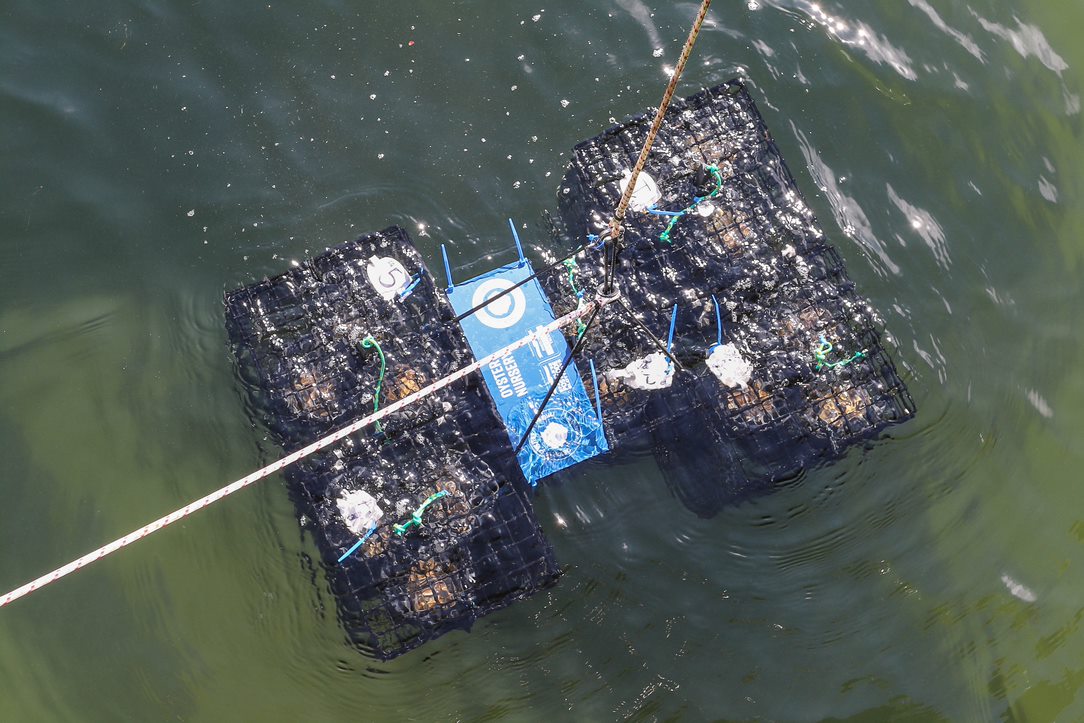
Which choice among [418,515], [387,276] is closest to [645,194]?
[387,276]

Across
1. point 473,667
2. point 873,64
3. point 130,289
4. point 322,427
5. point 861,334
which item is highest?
point 130,289

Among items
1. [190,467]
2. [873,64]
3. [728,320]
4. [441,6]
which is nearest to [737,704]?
[728,320]

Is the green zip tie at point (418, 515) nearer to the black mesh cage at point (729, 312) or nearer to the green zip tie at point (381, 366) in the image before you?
the green zip tie at point (381, 366)

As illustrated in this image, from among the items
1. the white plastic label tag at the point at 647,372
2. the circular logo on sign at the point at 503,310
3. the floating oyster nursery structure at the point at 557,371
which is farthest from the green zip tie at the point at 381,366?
the white plastic label tag at the point at 647,372

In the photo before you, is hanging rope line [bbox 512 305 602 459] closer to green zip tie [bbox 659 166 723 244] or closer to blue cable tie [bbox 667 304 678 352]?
blue cable tie [bbox 667 304 678 352]

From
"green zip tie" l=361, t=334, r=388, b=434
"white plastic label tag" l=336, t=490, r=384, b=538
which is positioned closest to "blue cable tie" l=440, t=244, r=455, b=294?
"green zip tie" l=361, t=334, r=388, b=434

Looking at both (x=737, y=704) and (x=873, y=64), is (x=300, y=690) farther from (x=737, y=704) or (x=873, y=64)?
(x=873, y=64)
